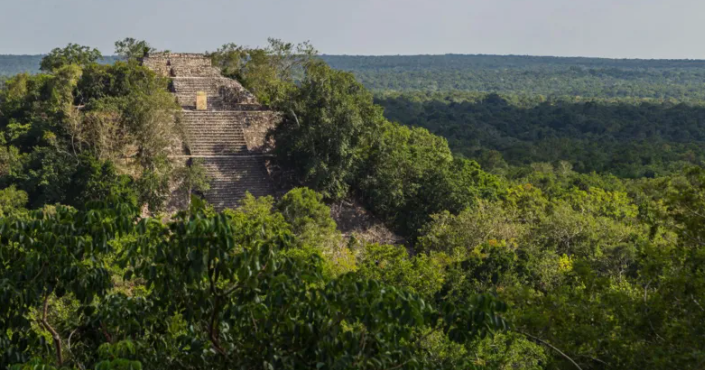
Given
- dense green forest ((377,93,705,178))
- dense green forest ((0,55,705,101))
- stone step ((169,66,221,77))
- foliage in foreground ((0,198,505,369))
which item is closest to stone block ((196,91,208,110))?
stone step ((169,66,221,77))

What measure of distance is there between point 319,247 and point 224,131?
7048 millimetres

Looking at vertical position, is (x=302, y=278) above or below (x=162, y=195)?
above

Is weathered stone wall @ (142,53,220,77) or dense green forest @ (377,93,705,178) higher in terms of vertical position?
weathered stone wall @ (142,53,220,77)

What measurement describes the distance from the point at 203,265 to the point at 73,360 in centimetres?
148

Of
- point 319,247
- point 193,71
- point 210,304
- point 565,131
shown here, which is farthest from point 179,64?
point 565,131

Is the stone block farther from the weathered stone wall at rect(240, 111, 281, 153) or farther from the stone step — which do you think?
the stone step

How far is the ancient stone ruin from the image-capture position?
1950cm

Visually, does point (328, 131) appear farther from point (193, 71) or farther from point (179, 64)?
point (179, 64)

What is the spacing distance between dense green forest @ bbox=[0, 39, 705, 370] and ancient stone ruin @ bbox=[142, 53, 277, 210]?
760 millimetres

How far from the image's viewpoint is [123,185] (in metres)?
17.3

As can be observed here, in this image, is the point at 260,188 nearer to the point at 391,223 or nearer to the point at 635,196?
the point at 391,223

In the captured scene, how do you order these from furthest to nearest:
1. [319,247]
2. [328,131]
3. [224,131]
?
1. [224,131]
2. [328,131]
3. [319,247]

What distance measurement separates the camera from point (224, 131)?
21.3 m

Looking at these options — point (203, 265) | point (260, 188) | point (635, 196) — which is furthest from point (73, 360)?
point (635, 196)
